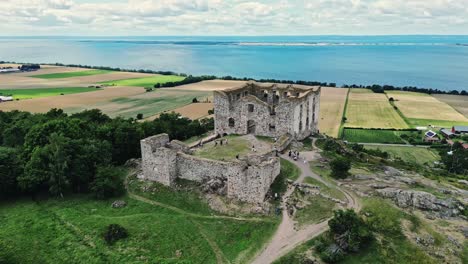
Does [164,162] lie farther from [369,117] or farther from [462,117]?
[462,117]

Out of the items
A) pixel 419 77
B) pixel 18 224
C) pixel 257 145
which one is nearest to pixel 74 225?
pixel 18 224

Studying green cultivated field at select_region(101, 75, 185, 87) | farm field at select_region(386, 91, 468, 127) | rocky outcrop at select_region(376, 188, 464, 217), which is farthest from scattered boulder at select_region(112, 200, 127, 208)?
green cultivated field at select_region(101, 75, 185, 87)

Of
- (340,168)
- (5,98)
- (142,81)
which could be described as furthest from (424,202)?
(142,81)

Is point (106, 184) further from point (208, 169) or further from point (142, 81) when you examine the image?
point (142, 81)

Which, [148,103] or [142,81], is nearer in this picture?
[148,103]

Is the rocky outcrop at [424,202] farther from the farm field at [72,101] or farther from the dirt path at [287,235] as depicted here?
the farm field at [72,101]

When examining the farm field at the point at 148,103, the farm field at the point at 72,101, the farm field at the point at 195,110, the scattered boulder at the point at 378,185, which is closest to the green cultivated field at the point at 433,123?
the farm field at the point at 195,110

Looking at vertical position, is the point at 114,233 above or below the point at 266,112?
below
